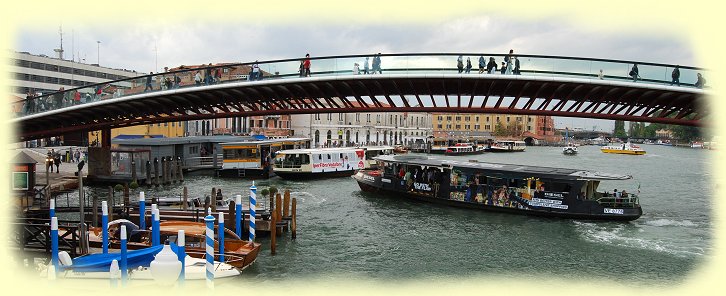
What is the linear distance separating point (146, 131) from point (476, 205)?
38.2 meters

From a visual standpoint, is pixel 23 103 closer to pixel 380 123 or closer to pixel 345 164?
pixel 345 164

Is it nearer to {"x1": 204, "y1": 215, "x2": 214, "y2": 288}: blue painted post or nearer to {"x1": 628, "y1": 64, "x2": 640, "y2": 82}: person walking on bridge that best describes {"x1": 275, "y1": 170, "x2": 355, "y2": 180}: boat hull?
{"x1": 628, "y1": 64, "x2": 640, "y2": 82}: person walking on bridge

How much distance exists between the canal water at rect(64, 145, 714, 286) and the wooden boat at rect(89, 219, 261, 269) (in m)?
0.55

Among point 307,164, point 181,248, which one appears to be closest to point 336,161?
point 307,164

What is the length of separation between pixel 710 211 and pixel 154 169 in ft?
98.8

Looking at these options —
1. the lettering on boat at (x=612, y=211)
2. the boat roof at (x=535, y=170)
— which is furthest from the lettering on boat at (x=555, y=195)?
the lettering on boat at (x=612, y=211)

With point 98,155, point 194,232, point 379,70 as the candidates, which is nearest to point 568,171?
point 379,70

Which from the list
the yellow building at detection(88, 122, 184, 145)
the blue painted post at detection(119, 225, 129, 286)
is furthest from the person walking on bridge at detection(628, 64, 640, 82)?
the yellow building at detection(88, 122, 184, 145)

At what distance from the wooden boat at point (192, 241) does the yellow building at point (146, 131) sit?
33.9 metres

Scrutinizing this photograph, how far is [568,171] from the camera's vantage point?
78.5 feet

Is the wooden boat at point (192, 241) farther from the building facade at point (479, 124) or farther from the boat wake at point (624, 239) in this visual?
the building facade at point (479, 124)

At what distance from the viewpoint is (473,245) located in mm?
17359

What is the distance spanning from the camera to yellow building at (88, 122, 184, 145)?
4822 centimetres

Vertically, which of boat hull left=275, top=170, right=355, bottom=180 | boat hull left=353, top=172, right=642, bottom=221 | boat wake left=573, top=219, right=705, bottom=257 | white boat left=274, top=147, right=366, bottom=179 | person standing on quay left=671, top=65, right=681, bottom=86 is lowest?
boat wake left=573, top=219, right=705, bottom=257
